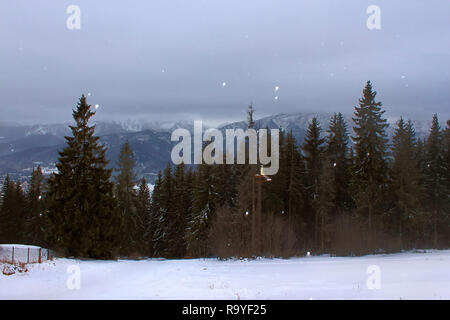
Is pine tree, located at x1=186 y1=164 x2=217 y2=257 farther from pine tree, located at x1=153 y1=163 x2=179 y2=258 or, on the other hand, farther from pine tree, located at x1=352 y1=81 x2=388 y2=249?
pine tree, located at x1=352 y1=81 x2=388 y2=249

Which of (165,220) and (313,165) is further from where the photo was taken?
(165,220)

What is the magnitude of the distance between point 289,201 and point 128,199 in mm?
23924

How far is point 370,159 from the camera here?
3769 centimetres

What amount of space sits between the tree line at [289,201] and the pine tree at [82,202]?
81mm

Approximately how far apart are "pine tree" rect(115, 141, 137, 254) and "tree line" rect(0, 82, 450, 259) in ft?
0.54

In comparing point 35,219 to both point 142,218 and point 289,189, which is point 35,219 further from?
point 289,189

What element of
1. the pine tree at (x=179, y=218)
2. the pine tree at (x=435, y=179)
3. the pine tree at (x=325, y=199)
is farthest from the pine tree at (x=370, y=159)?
the pine tree at (x=179, y=218)

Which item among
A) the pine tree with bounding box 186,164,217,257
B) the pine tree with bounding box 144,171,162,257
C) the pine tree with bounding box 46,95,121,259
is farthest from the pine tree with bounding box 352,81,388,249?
the pine tree with bounding box 144,171,162,257

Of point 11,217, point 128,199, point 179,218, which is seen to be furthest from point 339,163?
point 11,217

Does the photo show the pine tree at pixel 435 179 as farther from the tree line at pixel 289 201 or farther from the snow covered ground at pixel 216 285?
the snow covered ground at pixel 216 285

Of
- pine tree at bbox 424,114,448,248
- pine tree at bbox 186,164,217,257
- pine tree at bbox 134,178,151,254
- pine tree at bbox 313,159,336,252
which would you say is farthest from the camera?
pine tree at bbox 134,178,151,254

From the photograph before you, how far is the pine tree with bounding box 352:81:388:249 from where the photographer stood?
123ft
